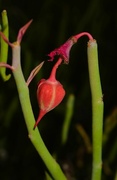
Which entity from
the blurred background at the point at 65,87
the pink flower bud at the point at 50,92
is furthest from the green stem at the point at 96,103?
the blurred background at the point at 65,87

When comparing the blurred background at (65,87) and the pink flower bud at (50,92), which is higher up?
the pink flower bud at (50,92)

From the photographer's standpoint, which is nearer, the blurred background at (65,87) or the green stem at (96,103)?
the green stem at (96,103)

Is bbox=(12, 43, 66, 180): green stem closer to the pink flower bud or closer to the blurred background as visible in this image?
the pink flower bud

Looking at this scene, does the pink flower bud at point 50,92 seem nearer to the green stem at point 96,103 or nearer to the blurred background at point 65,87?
the green stem at point 96,103

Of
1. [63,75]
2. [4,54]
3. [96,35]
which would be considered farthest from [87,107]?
[4,54]

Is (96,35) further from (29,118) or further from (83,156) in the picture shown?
(29,118)

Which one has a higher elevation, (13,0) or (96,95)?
(96,95)

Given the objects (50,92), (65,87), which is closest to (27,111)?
(50,92)
